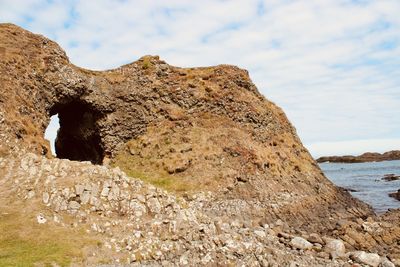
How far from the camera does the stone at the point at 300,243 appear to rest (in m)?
29.8

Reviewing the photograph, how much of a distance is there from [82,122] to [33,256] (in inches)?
1272

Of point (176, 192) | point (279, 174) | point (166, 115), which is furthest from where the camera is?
point (166, 115)

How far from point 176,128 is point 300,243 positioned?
2459 centimetres

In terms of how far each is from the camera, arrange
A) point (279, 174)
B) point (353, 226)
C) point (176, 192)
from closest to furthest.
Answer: point (353, 226), point (176, 192), point (279, 174)

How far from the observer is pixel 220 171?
44.8 metres

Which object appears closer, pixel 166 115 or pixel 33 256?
pixel 33 256

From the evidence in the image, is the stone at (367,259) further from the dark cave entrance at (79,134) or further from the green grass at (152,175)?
the dark cave entrance at (79,134)

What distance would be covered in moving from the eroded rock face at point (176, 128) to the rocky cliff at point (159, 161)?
0.15 meters

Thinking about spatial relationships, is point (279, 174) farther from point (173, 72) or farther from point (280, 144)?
point (173, 72)

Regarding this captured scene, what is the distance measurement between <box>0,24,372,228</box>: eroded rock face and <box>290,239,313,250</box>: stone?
8262mm

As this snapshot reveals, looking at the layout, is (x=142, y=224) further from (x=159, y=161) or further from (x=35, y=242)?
(x=159, y=161)

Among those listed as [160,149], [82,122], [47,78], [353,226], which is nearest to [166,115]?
[160,149]

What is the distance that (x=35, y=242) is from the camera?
78.4 feet

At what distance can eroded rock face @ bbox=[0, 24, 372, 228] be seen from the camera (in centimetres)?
4109
